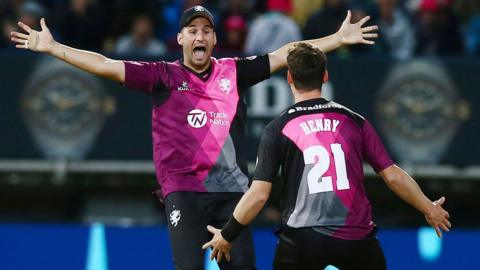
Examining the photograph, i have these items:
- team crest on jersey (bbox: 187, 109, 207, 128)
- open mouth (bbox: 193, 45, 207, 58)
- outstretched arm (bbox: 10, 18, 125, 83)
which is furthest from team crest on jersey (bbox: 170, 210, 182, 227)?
open mouth (bbox: 193, 45, 207, 58)

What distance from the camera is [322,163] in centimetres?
709

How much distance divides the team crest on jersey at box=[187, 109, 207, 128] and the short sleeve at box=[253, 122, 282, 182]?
108 cm

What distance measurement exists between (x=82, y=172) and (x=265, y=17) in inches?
106

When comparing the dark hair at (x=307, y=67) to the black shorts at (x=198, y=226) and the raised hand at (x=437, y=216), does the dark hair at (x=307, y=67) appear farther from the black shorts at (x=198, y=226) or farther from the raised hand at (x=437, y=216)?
the black shorts at (x=198, y=226)

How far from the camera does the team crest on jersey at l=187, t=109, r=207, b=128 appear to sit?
8.26 meters

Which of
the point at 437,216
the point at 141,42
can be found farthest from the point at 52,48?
the point at 141,42

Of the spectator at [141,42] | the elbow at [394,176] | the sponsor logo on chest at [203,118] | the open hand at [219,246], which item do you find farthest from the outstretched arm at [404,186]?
the spectator at [141,42]

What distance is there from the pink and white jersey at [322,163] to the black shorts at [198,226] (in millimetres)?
901

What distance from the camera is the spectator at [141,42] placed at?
14.0 metres

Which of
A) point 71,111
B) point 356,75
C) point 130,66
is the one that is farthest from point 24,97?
point 130,66

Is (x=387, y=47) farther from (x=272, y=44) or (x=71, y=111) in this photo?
(x=71, y=111)

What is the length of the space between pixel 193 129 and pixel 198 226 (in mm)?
646

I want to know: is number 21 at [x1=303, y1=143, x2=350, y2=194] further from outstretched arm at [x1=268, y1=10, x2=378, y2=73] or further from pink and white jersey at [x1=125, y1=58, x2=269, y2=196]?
outstretched arm at [x1=268, y1=10, x2=378, y2=73]

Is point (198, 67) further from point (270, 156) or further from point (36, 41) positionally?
point (270, 156)
